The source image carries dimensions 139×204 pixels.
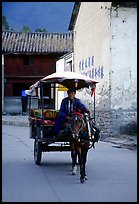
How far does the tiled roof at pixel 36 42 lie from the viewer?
47938mm

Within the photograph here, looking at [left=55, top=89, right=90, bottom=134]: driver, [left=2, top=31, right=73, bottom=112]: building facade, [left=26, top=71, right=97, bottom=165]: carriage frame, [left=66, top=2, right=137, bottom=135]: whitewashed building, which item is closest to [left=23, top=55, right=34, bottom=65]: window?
[left=2, top=31, right=73, bottom=112]: building facade

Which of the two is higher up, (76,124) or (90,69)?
(90,69)

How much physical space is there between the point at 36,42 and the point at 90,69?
26174mm

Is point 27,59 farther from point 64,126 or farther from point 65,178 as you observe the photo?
point 65,178

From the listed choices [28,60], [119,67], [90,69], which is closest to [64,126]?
[119,67]

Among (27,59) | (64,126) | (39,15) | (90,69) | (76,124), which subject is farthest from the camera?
(39,15)

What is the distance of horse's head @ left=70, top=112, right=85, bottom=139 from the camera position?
378 inches

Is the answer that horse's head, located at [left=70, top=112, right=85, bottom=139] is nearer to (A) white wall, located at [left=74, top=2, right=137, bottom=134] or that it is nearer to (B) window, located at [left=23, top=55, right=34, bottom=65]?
(A) white wall, located at [left=74, top=2, right=137, bottom=134]

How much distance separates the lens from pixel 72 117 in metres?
9.88

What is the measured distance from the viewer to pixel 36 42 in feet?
162

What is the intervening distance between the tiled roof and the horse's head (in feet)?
123

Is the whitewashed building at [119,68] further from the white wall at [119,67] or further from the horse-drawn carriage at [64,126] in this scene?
the horse-drawn carriage at [64,126]

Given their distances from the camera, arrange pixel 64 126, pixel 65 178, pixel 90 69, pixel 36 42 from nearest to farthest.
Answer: pixel 65 178
pixel 64 126
pixel 90 69
pixel 36 42

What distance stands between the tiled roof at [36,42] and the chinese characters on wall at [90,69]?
21.0m
